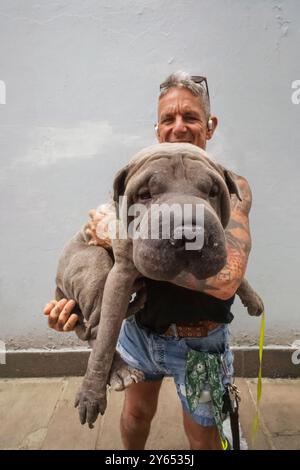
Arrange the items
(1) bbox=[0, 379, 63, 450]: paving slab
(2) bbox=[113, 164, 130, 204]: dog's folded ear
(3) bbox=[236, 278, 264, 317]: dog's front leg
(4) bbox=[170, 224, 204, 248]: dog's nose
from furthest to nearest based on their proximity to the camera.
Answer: (1) bbox=[0, 379, 63, 450]: paving slab → (3) bbox=[236, 278, 264, 317]: dog's front leg → (2) bbox=[113, 164, 130, 204]: dog's folded ear → (4) bbox=[170, 224, 204, 248]: dog's nose

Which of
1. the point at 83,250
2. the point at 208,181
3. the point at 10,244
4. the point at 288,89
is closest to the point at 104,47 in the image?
the point at 288,89

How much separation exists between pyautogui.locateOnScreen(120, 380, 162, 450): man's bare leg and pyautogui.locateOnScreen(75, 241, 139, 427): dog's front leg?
0.62 metres

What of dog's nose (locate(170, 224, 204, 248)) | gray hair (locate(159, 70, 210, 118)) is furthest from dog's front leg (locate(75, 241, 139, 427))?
gray hair (locate(159, 70, 210, 118))

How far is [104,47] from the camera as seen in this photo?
9.16 feet

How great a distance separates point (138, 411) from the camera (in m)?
1.88

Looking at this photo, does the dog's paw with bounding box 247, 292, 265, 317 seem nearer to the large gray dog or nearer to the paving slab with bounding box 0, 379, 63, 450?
the large gray dog

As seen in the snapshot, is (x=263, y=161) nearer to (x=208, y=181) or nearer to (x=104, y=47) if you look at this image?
(x=104, y=47)

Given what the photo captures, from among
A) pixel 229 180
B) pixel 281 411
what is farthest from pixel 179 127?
pixel 281 411

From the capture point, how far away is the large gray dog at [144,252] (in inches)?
37.9

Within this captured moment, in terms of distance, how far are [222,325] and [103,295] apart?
65 cm

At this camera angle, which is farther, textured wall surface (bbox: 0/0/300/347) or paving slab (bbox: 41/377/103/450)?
textured wall surface (bbox: 0/0/300/347)

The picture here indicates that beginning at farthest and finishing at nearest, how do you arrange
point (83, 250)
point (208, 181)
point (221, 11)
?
point (221, 11), point (83, 250), point (208, 181)

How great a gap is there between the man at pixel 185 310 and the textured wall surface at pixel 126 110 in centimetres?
126

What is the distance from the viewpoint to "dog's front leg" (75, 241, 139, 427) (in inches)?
48.5
